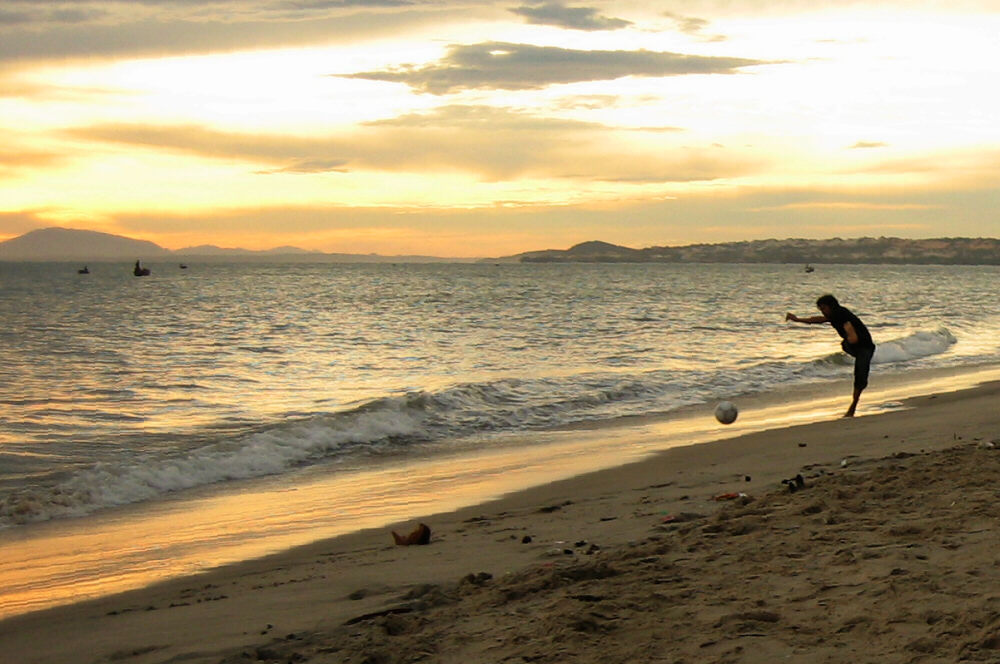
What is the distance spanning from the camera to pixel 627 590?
506 centimetres

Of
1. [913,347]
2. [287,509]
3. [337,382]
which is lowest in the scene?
[913,347]

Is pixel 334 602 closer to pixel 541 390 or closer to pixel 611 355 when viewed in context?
pixel 541 390

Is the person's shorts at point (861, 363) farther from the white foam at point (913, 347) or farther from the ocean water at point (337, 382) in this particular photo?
the white foam at point (913, 347)

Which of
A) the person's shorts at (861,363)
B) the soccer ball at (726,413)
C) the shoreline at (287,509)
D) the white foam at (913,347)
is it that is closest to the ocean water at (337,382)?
the white foam at (913,347)

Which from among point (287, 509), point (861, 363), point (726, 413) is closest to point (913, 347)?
point (861, 363)

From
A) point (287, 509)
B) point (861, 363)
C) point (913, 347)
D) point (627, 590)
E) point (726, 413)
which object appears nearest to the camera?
point (627, 590)

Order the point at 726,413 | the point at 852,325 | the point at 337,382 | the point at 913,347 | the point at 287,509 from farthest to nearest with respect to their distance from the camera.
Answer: the point at 913,347
the point at 337,382
the point at 852,325
the point at 726,413
the point at 287,509

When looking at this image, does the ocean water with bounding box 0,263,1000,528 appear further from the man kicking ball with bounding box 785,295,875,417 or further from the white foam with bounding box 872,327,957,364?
the man kicking ball with bounding box 785,295,875,417

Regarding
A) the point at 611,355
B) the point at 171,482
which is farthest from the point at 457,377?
the point at 171,482

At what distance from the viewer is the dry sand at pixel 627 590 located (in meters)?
4.27

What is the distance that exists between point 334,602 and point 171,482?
569 cm

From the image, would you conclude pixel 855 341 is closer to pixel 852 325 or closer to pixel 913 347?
pixel 852 325

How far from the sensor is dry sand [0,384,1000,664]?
168 inches

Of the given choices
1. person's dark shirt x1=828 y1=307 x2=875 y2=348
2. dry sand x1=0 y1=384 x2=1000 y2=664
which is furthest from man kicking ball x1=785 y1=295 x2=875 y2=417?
dry sand x1=0 y1=384 x2=1000 y2=664
